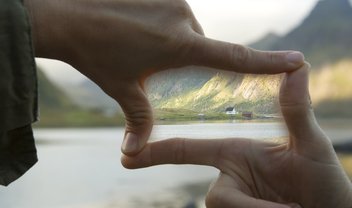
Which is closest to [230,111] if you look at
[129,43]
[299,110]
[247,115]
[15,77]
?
[247,115]

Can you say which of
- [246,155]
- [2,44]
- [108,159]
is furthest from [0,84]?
[108,159]

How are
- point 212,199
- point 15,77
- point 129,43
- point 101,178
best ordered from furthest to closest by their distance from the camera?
1. point 101,178
2. point 212,199
3. point 129,43
4. point 15,77

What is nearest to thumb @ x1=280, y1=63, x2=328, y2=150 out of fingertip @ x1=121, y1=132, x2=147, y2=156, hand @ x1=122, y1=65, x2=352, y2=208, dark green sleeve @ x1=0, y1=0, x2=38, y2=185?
hand @ x1=122, y1=65, x2=352, y2=208

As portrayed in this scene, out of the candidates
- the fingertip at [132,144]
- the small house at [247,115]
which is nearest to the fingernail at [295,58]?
the small house at [247,115]

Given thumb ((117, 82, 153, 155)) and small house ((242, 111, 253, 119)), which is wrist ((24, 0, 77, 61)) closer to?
thumb ((117, 82, 153, 155))

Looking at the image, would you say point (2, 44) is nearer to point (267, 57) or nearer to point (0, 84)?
point (0, 84)

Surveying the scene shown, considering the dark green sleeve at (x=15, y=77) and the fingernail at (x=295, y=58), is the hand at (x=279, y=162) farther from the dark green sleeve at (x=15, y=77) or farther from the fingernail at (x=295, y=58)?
the dark green sleeve at (x=15, y=77)

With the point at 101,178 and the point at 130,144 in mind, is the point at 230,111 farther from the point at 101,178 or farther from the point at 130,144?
the point at 101,178
